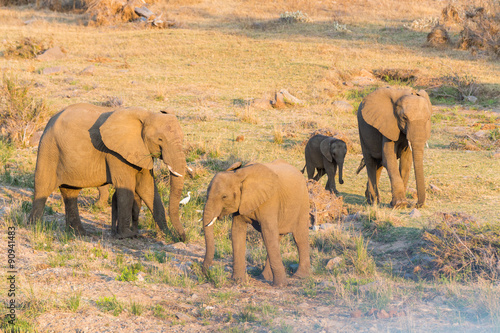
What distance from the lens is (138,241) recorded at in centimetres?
846

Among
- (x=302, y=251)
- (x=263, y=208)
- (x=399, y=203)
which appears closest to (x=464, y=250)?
(x=302, y=251)

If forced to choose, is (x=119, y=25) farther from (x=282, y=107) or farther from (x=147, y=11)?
(x=282, y=107)

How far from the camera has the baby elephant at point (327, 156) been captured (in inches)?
427

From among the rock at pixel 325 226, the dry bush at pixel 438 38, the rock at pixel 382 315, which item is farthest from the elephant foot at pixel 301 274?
the dry bush at pixel 438 38

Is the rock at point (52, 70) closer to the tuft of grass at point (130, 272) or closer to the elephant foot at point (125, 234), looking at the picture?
the elephant foot at point (125, 234)

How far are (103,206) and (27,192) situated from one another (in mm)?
1536

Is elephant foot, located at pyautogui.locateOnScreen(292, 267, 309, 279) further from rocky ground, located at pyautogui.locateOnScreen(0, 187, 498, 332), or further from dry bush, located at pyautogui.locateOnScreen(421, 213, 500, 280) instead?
dry bush, located at pyautogui.locateOnScreen(421, 213, 500, 280)

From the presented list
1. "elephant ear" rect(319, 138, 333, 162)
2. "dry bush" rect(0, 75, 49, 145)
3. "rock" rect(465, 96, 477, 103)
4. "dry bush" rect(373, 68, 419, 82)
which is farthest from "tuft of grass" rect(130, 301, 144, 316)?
"dry bush" rect(373, 68, 419, 82)

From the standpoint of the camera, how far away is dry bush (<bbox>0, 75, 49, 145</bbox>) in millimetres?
13352

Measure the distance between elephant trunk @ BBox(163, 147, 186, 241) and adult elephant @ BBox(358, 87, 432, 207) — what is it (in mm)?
3671

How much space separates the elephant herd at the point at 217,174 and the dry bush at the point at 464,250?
63.8 inches

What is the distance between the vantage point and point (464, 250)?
22.7 feet

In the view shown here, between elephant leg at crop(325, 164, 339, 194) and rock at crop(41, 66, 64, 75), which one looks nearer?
elephant leg at crop(325, 164, 339, 194)

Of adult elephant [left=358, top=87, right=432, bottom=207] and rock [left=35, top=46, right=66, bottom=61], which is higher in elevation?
adult elephant [left=358, top=87, right=432, bottom=207]
